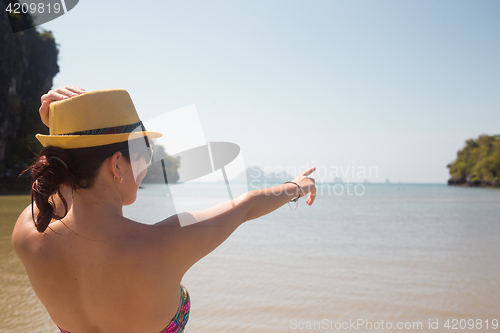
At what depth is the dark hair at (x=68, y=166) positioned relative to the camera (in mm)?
1024

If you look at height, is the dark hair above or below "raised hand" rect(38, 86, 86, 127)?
below

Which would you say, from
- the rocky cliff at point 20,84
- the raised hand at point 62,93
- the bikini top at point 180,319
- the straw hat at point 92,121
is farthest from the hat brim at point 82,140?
the rocky cliff at point 20,84

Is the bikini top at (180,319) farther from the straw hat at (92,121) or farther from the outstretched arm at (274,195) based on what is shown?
the straw hat at (92,121)

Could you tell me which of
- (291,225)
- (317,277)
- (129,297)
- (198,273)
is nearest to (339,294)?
(317,277)

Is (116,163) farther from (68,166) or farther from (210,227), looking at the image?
(210,227)

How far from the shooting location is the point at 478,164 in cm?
6550

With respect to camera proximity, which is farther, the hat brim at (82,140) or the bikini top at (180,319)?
the bikini top at (180,319)

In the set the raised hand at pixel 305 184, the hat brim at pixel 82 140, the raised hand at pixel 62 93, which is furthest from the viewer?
the raised hand at pixel 305 184

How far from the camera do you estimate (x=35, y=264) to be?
107 cm

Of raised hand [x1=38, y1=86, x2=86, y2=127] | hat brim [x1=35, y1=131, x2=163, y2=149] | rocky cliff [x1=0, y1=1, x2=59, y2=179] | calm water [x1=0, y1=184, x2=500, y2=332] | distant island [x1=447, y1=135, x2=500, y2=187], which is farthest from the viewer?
distant island [x1=447, y1=135, x2=500, y2=187]

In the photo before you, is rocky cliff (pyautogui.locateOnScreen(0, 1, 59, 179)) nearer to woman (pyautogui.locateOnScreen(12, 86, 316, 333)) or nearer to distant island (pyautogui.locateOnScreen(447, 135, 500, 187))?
woman (pyautogui.locateOnScreen(12, 86, 316, 333))

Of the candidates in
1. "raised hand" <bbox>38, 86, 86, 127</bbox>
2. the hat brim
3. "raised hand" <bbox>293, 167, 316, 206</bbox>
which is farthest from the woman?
"raised hand" <bbox>293, 167, 316, 206</bbox>

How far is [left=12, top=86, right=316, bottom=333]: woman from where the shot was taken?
1018 mm

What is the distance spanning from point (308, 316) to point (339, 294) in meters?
0.84
